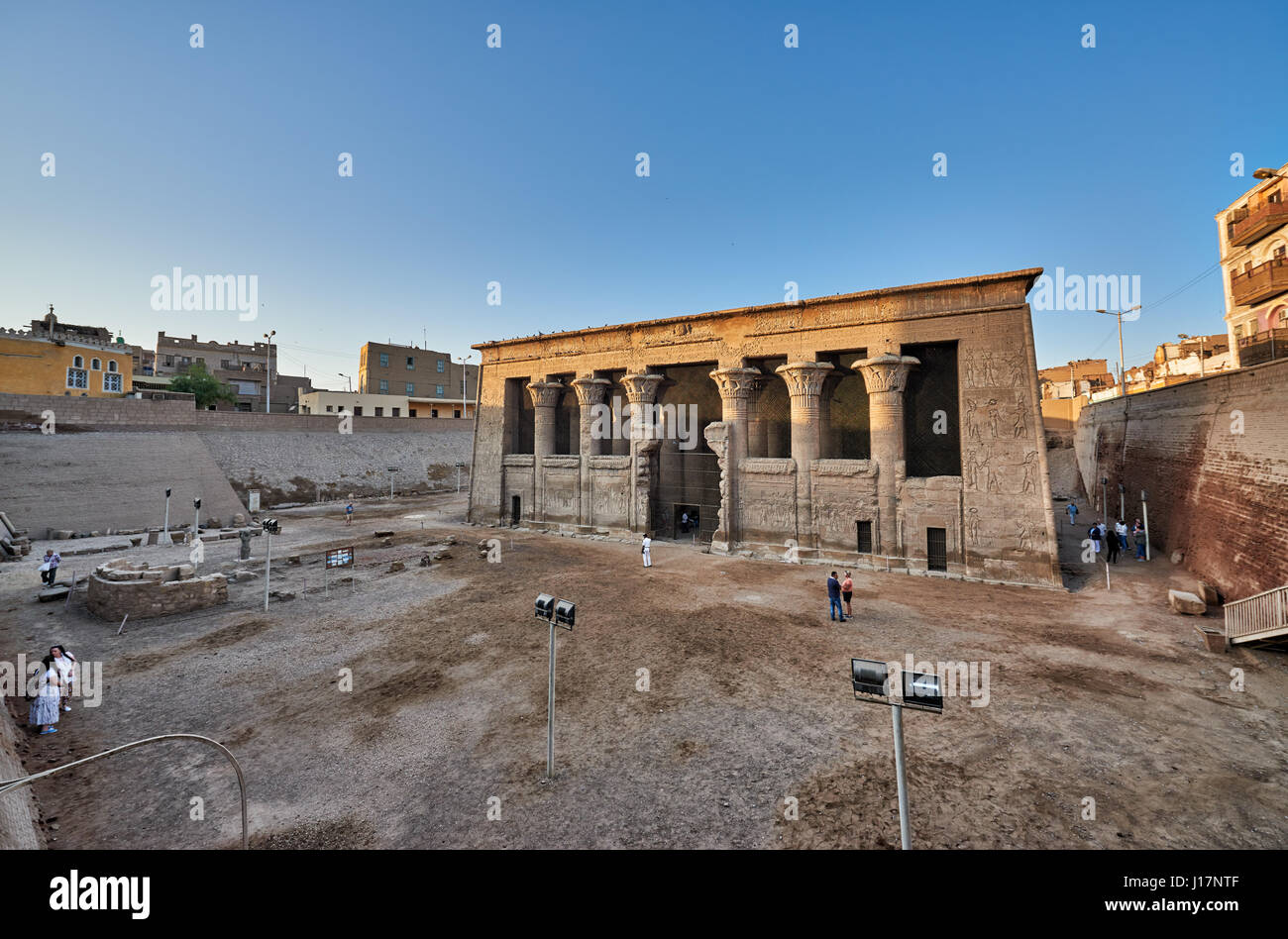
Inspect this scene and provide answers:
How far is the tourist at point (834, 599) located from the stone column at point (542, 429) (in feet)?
71.2

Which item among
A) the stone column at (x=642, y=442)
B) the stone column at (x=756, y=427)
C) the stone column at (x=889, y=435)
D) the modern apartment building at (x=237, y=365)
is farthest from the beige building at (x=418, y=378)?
the stone column at (x=889, y=435)

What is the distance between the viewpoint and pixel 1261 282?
955 inches

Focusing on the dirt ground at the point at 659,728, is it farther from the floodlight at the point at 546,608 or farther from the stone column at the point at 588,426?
the stone column at the point at 588,426

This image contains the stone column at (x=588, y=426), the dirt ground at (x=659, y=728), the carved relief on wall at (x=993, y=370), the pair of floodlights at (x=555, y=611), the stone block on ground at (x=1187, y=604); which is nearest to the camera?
the dirt ground at (x=659, y=728)

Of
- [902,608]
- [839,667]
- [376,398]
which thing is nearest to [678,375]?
[902,608]

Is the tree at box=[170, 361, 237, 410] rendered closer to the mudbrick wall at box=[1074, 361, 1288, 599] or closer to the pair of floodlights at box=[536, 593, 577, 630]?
the pair of floodlights at box=[536, 593, 577, 630]

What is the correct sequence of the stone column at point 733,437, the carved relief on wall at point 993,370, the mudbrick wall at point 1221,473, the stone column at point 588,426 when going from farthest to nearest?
the stone column at point 588,426, the stone column at point 733,437, the carved relief on wall at point 993,370, the mudbrick wall at point 1221,473

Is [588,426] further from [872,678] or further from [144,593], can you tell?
[872,678]

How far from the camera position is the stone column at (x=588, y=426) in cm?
3114

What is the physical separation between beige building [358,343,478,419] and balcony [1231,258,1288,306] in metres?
75.0

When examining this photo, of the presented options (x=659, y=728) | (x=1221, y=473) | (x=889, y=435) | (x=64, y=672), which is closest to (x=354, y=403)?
(x=64, y=672)

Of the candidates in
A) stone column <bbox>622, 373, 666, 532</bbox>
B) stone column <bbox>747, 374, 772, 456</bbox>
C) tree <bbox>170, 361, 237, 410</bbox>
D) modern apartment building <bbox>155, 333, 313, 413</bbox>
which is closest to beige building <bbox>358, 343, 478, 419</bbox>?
modern apartment building <bbox>155, 333, 313, 413</bbox>
